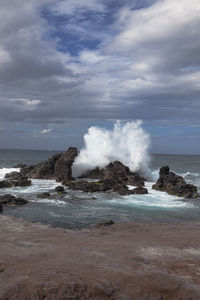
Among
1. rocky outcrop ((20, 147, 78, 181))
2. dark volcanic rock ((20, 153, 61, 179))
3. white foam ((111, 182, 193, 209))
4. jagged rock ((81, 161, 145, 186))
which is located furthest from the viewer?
dark volcanic rock ((20, 153, 61, 179))

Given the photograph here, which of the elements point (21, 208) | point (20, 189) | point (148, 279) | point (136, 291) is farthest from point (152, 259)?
point (20, 189)

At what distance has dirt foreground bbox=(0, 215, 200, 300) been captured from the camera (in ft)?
22.5

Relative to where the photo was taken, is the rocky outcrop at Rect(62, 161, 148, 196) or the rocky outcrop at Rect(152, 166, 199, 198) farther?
the rocky outcrop at Rect(62, 161, 148, 196)

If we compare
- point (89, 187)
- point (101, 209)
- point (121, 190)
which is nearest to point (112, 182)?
point (89, 187)

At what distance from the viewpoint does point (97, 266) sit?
8320 mm

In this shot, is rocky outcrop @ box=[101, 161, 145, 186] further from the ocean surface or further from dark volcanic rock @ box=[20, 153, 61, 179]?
dark volcanic rock @ box=[20, 153, 61, 179]

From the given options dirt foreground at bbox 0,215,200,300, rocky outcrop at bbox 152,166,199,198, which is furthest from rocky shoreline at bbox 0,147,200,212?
dirt foreground at bbox 0,215,200,300

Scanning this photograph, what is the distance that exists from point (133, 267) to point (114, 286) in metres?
1.77

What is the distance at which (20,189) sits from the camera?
3331cm

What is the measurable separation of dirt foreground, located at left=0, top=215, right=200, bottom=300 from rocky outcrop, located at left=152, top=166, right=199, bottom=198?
17376mm

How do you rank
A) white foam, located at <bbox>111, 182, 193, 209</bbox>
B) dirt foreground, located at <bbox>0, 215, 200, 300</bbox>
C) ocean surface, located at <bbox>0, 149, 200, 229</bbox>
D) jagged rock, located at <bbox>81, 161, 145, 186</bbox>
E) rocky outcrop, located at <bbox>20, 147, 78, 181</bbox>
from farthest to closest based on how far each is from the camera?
rocky outcrop, located at <bbox>20, 147, 78, 181</bbox>
jagged rock, located at <bbox>81, 161, 145, 186</bbox>
white foam, located at <bbox>111, 182, 193, 209</bbox>
ocean surface, located at <bbox>0, 149, 200, 229</bbox>
dirt foreground, located at <bbox>0, 215, 200, 300</bbox>

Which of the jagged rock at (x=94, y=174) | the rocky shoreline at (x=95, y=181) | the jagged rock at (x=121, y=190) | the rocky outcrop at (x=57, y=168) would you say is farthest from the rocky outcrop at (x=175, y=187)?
the rocky outcrop at (x=57, y=168)

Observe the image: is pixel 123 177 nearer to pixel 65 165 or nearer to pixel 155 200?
pixel 65 165

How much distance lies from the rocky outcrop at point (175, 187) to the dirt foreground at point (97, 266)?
17.4 meters
